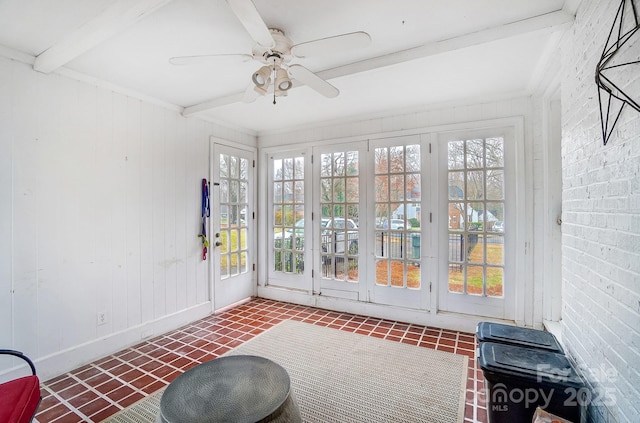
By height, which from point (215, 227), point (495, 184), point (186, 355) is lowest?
point (186, 355)

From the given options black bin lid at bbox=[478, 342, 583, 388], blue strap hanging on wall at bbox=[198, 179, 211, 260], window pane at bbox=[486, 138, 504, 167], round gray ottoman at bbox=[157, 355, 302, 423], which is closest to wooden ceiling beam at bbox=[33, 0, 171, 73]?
blue strap hanging on wall at bbox=[198, 179, 211, 260]

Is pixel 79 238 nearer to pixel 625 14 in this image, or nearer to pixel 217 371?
pixel 217 371

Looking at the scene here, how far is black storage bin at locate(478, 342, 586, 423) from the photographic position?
4.61ft

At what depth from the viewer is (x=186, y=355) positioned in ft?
8.86

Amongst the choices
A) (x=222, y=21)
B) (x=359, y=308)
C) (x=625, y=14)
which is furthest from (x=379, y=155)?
(x=625, y=14)

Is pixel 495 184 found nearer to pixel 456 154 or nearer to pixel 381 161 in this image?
pixel 456 154

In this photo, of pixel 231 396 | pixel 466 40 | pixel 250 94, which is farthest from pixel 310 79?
pixel 231 396

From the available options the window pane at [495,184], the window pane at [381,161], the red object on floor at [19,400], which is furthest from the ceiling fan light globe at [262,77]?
the window pane at [495,184]

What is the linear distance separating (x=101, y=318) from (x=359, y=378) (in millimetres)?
2281

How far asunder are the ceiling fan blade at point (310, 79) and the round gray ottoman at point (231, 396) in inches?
69.2

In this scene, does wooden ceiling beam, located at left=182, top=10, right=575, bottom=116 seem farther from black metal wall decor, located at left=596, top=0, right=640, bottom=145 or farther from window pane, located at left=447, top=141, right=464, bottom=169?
window pane, located at left=447, top=141, right=464, bottom=169

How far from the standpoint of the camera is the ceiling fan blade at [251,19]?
50.3 inches

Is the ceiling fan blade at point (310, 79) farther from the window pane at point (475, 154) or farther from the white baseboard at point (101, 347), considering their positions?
the white baseboard at point (101, 347)

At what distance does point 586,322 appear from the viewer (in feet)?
4.96
